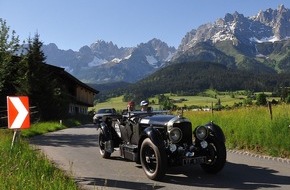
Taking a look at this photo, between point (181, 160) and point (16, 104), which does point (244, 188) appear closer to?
point (181, 160)

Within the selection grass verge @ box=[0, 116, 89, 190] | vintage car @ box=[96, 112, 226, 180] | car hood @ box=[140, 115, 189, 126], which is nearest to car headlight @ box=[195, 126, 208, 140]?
vintage car @ box=[96, 112, 226, 180]

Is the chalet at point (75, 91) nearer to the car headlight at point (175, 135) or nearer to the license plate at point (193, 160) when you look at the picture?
the car headlight at point (175, 135)

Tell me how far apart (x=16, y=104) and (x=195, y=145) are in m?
4.33

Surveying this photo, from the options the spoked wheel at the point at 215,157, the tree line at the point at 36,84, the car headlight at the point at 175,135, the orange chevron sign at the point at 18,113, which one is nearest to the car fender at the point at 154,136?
the car headlight at the point at 175,135

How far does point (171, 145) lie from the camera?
29.9 feet

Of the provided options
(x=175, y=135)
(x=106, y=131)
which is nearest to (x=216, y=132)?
(x=175, y=135)

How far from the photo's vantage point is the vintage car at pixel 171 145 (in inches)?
355

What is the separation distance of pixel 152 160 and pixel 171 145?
57cm

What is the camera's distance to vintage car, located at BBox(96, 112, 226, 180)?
9016 millimetres

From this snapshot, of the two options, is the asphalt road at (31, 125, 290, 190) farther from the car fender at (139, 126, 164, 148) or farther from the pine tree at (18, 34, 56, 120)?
the pine tree at (18, 34, 56, 120)

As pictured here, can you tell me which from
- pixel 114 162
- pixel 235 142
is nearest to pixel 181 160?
pixel 114 162

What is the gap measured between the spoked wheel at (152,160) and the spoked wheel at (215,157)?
1.27 m

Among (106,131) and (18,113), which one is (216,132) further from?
(18,113)

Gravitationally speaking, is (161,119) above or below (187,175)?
above
